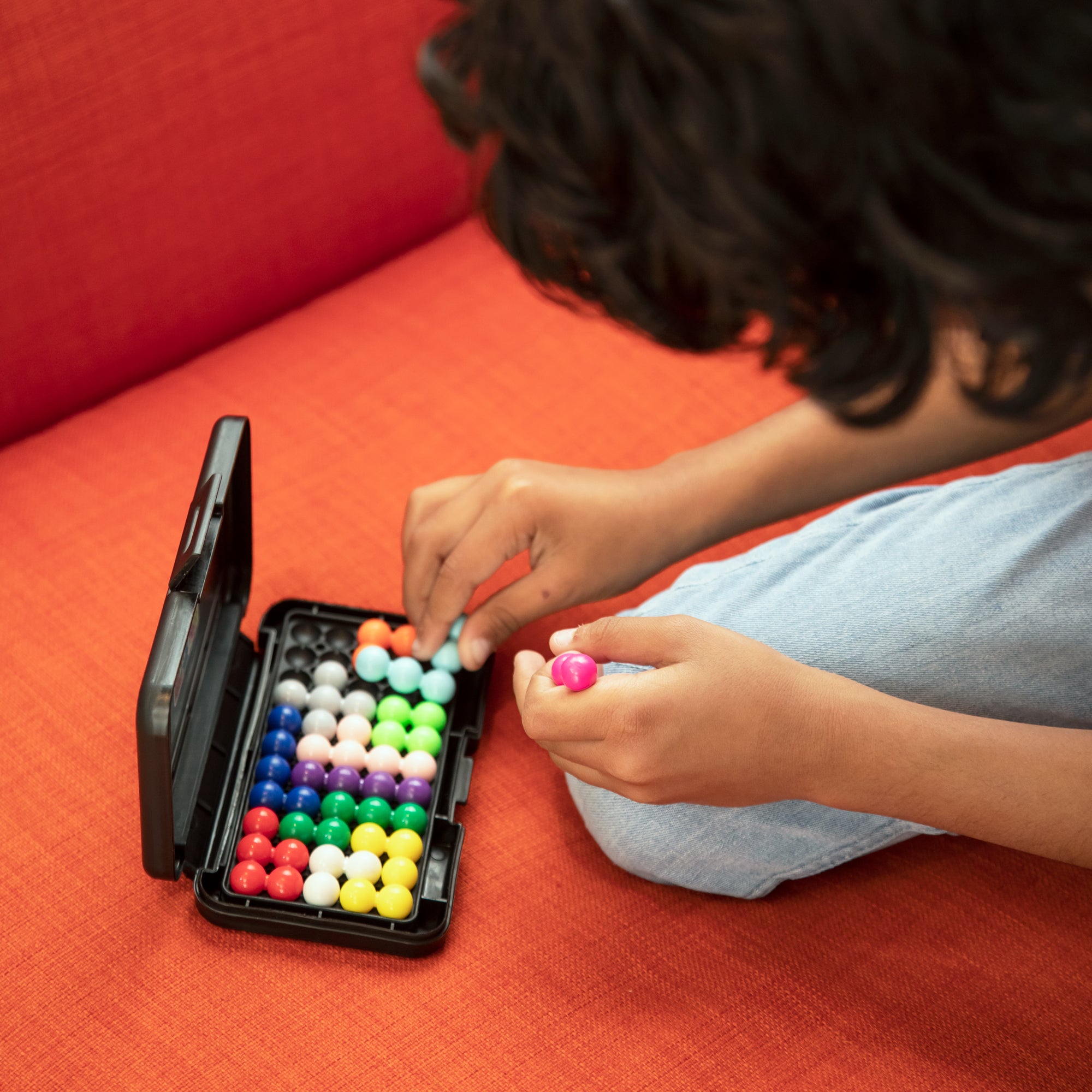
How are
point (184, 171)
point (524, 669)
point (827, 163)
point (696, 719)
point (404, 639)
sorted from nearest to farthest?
point (827, 163), point (696, 719), point (524, 669), point (404, 639), point (184, 171)

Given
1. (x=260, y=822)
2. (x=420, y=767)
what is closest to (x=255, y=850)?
(x=260, y=822)

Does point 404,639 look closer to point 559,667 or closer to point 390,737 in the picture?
point 390,737

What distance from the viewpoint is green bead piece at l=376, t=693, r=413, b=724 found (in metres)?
0.79

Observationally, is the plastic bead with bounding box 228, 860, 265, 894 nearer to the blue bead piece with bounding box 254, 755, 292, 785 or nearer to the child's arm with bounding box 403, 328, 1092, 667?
the blue bead piece with bounding box 254, 755, 292, 785

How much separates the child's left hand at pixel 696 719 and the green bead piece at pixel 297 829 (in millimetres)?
183

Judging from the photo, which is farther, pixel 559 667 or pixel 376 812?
pixel 376 812

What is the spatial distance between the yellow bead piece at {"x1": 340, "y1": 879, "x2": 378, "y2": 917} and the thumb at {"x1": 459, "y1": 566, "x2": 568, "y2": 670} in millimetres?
173

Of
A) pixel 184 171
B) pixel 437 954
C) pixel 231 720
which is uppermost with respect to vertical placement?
pixel 184 171

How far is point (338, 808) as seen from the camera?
74 cm

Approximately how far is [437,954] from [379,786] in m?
0.12

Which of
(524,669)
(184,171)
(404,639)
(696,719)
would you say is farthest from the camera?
(184,171)

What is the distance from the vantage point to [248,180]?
3.24ft

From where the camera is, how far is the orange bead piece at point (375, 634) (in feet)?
2.66

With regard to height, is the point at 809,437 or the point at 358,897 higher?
the point at 809,437
